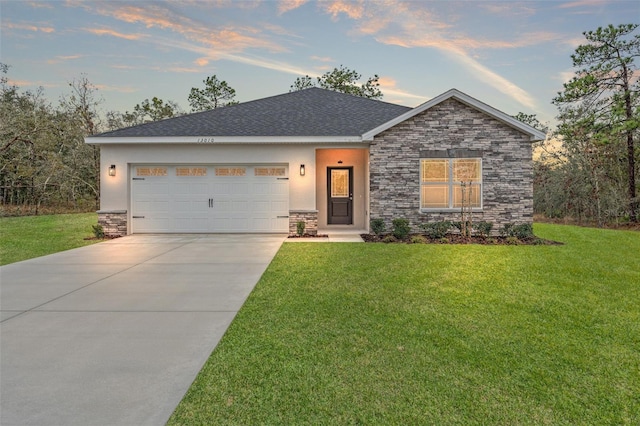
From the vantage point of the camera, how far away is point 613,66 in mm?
17000

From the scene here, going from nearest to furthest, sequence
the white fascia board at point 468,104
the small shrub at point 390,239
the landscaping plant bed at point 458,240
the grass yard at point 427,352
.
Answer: the grass yard at point 427,352 < the landscaping plant bed at point 458,240 < the small shrub at point 390,239 < the white fascia board at point 468,104

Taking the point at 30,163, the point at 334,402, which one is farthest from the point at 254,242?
the point at 30,163

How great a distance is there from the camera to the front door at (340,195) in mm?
13445

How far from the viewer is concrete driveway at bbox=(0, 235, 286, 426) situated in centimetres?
252

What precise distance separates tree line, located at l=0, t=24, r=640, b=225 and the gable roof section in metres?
10.8

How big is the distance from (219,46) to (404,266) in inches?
560

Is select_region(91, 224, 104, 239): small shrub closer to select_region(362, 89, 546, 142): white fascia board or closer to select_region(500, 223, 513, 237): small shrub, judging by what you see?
select_region(362, 89, 546, 142): white fascia board

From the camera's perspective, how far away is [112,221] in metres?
11.7

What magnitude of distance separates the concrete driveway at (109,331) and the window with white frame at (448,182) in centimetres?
637

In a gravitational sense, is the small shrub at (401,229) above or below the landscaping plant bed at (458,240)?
above

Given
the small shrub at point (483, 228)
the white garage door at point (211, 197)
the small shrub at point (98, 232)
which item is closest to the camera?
the small shrub at point (483, 228)

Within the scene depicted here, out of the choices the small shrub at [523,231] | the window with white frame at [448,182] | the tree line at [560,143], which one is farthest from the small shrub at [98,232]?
the small shrub at [523,231]

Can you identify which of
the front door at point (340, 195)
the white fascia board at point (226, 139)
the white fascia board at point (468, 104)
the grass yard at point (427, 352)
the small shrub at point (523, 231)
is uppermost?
the white fascia board at point (468, 104)

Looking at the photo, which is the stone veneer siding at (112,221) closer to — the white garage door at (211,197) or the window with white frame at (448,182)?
the white garage door at (211,197)
